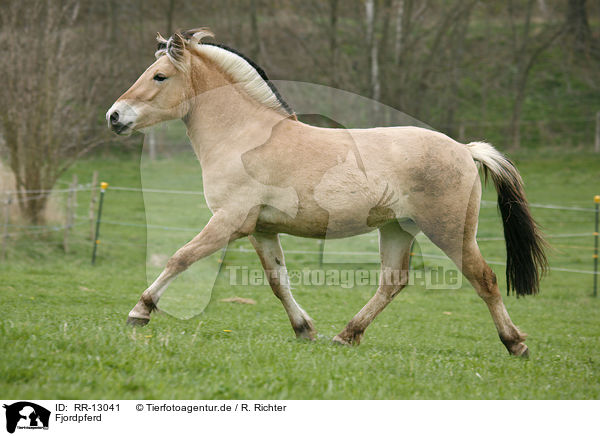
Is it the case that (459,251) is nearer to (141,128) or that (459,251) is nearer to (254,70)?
(254,70)

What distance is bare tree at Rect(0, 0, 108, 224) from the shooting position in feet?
46.9

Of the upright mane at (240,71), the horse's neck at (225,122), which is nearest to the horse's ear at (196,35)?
the upright mane at (240,71)

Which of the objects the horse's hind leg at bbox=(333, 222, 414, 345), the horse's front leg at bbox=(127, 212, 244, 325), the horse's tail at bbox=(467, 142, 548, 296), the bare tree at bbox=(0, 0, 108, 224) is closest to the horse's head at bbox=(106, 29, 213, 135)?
the horse's front leg at bbox=(127, 212, 244, 325)

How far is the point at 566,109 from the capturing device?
30219 mm

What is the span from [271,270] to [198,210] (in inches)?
345

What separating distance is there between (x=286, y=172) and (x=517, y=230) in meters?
2.67

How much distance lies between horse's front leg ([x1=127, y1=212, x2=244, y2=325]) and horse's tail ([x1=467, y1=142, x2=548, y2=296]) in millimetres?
2717

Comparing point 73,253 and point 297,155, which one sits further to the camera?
point 73,253

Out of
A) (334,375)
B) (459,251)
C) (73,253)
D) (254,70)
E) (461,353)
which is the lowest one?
(73,253)

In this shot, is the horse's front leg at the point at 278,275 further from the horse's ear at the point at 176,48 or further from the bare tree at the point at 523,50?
the bare tree at the point at 523,50

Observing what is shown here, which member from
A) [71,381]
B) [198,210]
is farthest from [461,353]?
[198,210]

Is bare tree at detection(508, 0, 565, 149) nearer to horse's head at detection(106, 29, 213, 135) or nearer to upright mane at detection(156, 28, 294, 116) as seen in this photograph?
upright mane at detection(156, 28, 294, 116)

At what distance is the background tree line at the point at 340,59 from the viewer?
14539mm
